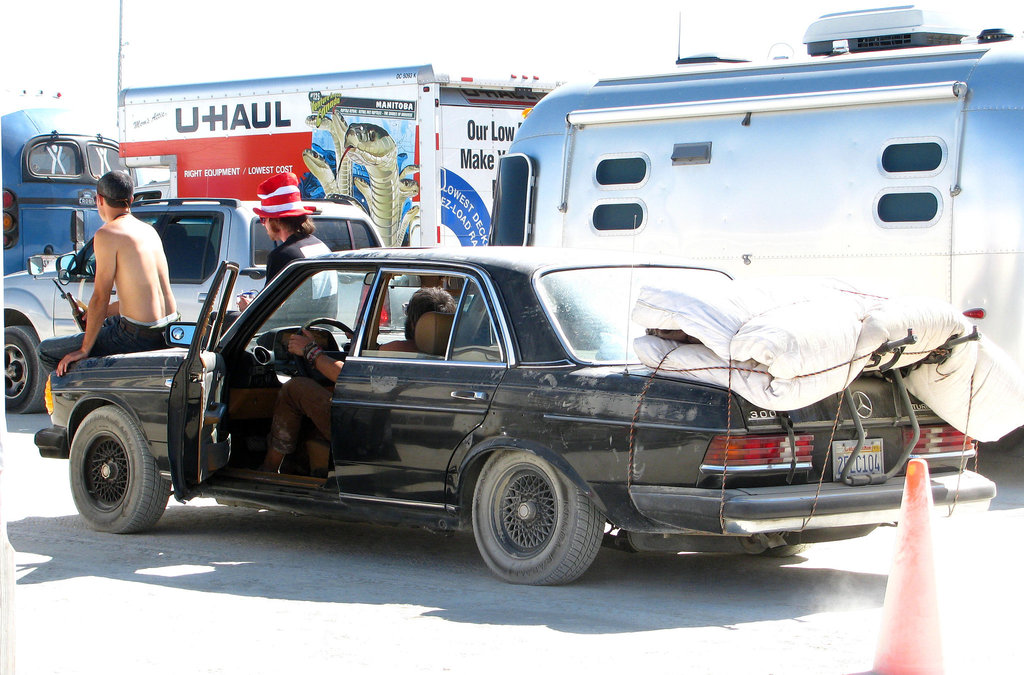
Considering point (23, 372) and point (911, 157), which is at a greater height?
point (911, 157)

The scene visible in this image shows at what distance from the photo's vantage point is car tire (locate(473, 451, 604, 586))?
5.80 metres

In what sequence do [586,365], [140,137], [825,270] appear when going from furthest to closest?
[140,137] < [825,270] < [586,365]

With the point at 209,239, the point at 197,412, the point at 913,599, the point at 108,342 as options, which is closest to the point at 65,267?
the point at 209,239

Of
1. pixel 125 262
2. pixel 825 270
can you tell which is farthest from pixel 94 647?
pixel 825 270

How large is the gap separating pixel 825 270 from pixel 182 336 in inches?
190

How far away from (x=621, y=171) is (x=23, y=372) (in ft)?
22.0

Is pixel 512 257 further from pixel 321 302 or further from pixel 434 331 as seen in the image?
pixel 321 302

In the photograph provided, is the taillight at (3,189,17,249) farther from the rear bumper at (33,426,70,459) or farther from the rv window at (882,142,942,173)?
the rv window at (882,142,942,173)

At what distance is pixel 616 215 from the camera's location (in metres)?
10.8

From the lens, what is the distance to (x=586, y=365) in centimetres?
591

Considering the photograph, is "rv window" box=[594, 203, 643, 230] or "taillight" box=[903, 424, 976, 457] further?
"rv window" box=[594, 203, 643, 230]

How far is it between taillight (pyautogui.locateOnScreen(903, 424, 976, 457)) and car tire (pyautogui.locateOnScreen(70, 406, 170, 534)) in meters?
3.91

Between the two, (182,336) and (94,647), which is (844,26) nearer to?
(182,336)

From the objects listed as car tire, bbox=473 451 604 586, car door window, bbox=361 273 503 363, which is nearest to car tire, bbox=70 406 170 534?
car door window, bbox=361 273 503 363
